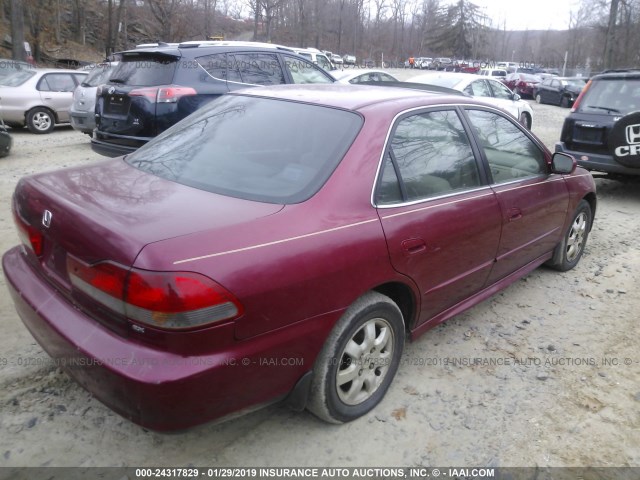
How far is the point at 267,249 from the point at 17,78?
12.3 metres

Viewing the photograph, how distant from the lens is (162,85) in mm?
6578

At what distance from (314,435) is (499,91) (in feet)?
37.7

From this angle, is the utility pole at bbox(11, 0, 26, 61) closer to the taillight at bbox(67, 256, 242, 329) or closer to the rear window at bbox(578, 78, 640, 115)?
the rear window at bbox(578, 78, 640, 115)

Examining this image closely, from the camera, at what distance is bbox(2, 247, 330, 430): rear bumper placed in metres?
1.92

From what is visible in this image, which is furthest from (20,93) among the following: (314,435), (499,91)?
(314,435)

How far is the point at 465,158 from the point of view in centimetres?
329

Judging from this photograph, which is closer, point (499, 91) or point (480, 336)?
point (480, 336)

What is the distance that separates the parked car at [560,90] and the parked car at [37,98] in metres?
21.2

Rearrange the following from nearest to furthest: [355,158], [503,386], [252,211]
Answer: [252,211], [355,158], [503,386]

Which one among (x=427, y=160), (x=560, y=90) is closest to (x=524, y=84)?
(x=560, y=90)

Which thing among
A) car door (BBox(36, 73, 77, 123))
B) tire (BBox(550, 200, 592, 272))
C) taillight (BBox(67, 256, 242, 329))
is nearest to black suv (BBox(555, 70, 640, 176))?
tire (BBox(550, 200, 592, 272))

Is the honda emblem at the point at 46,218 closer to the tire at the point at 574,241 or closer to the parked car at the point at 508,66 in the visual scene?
the tire at the point at 574,241

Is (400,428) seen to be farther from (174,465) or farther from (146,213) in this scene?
(146,213)

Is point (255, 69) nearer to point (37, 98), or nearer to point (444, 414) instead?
point (444, 414)
